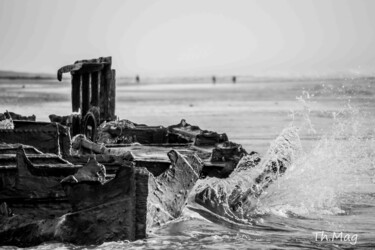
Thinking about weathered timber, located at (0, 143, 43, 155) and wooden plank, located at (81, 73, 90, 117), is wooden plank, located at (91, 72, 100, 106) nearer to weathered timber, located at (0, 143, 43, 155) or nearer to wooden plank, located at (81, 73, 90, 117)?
wooden plank, located at (81, 73, 90, 117)

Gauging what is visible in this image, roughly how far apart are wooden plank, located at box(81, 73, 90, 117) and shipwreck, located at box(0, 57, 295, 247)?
321 cm

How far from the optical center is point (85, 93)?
742 inches

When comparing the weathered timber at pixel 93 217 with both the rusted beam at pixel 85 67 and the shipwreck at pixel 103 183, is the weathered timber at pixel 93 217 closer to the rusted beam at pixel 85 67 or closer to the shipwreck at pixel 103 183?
the shipwreck at pixel 103 183

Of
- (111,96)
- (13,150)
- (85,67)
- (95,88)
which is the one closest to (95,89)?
(95,88)

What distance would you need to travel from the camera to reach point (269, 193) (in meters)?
13.8

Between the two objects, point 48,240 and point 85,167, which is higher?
point 85,167

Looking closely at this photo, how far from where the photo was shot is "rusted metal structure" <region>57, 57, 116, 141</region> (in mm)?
18375

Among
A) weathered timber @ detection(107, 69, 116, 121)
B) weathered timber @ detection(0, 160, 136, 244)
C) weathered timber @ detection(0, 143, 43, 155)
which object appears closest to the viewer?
weathered timber @ detection(0, 160, 136, 244)

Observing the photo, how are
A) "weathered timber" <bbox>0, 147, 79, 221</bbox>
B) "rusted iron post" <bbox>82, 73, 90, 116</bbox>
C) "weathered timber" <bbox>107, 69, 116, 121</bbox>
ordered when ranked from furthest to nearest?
"weathered timber" <bbox>107, 69, 116, 121</bbox>
"rusted iron post" <bbox>82, 73, 90, 116</bbox>
"weathered timber" <bbox>0, 147, 79, 221</bbox>

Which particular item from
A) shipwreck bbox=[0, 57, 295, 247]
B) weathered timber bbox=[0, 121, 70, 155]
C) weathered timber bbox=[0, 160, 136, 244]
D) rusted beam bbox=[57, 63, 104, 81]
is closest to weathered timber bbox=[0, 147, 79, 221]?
shipwreck bbox=[0, 57, 295, 247]

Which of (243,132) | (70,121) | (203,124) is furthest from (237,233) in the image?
(203,124)

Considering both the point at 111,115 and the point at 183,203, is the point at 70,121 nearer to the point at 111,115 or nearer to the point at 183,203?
the point at 111,115

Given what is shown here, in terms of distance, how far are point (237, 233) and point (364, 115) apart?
21.1 m

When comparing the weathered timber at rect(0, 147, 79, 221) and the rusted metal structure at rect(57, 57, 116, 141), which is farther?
the rusted metal structure at rect(57, 57, 116, 141)
